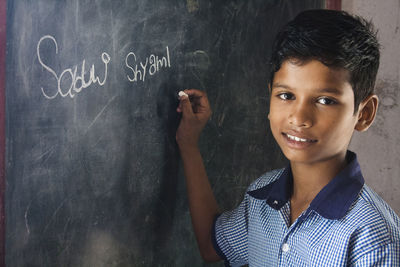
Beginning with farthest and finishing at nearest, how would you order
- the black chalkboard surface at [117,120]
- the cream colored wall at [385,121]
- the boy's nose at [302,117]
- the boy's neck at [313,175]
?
1. the cream colored wall at [385,121]
2. the boy's neck at [313,175]
3. the boy's nose at [302,117]
4. the black chalkboard surface at [117,120]

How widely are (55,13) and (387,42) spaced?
186cm

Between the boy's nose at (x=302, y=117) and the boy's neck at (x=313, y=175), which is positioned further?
the boy's neck at (x=313, y=175)

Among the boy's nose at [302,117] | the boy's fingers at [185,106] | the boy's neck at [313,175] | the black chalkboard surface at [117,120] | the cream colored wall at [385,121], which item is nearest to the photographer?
the black chalkboard surface at [117,120]

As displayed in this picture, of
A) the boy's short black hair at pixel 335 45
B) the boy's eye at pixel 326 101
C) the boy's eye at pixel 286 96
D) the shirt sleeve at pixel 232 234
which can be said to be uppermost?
the boy's short black hair at pixel 335 45

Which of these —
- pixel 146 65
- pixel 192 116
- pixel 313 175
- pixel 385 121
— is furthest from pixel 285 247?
pixel 385 121

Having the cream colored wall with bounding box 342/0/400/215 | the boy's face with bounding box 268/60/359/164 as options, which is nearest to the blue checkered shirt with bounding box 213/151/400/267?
the boy's face with bounding box 268/60/359/164

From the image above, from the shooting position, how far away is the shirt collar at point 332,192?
1213mm

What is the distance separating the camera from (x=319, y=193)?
127 cm

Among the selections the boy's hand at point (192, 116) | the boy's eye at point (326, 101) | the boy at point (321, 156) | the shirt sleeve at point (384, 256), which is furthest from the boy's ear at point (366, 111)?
the boy's hand at point (192, 116)

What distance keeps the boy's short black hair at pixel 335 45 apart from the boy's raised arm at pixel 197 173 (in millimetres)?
322

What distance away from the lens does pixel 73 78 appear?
1.16m

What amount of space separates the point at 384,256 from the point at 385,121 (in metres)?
1.54

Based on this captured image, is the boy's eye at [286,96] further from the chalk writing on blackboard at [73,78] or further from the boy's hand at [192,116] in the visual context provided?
the chalk writing on blackboard at [73,78]

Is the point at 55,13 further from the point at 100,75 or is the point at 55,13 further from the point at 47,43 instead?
the point at 100,75
